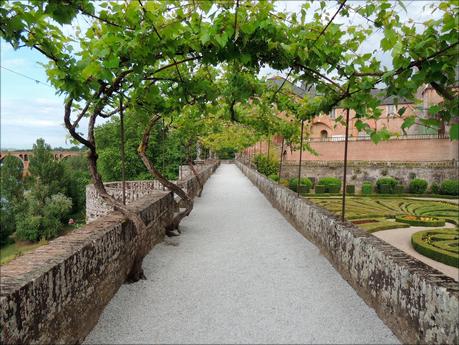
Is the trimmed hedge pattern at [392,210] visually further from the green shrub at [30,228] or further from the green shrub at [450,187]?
the green shrub at [30,228]

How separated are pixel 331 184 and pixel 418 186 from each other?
28.3 feet

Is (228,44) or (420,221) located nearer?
(228,44)

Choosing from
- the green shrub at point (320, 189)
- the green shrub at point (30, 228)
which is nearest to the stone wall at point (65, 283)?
the green shrub at point (320, 189)

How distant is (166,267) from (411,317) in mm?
3856

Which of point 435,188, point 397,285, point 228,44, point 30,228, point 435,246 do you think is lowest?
point 30,228

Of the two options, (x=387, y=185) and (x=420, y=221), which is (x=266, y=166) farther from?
(x=387, y=185)

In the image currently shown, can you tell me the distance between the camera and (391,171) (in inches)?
1501

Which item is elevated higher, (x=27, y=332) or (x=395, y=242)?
(x=27, y=332)

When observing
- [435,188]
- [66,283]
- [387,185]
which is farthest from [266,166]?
[66,283]

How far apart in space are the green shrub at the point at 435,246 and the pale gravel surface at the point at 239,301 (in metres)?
7.36

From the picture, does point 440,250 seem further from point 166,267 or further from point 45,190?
point 45,190

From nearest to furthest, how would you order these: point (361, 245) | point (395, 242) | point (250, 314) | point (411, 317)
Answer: point (411, 317) < point (250, 314) < point (361, 245) < point (395, 242)

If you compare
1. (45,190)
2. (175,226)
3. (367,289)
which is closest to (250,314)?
(367,289)

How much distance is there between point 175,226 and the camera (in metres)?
8.91
